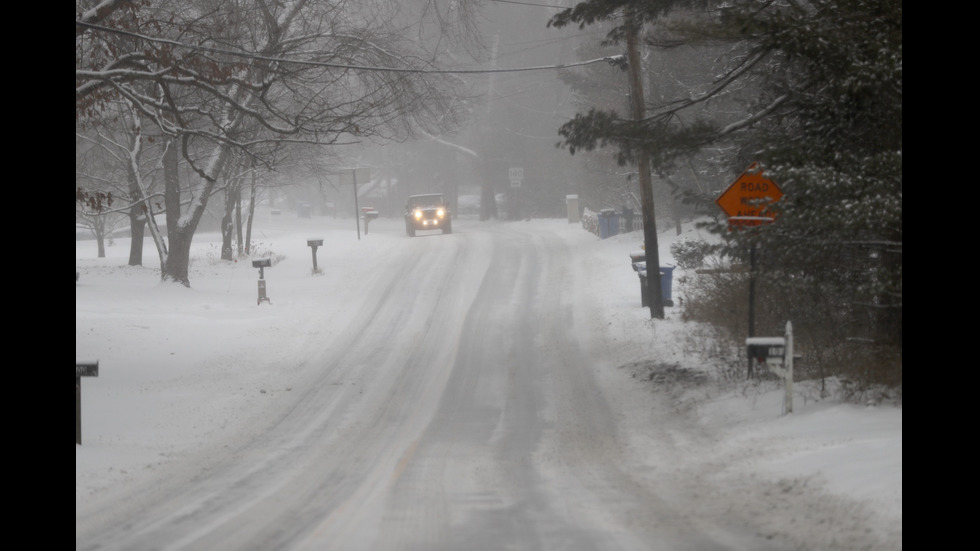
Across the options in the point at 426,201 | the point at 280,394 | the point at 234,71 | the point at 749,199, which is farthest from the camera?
the point at 426,201

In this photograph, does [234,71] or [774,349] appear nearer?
[774,349]

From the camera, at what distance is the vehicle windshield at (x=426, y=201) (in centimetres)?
4231

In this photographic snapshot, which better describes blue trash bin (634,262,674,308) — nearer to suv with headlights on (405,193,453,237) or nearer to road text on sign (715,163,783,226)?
road text on sign (715,163,783,226)

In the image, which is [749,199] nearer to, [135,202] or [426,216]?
[135,202]

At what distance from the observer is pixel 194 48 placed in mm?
12492

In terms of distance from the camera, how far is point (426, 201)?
1676 inches

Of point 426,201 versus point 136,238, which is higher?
point 426,201

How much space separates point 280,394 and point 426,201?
2934cm

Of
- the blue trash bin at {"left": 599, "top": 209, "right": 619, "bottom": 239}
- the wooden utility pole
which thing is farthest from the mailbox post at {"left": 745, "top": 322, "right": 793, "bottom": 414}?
the blue trash bin at {"left": 599, "top": 209, "right": 619, "bottom": 239}

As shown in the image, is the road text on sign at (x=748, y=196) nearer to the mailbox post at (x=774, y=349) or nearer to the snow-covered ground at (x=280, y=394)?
the mailbox post at (x=774, y=349)

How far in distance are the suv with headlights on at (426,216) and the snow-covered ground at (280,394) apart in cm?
1301

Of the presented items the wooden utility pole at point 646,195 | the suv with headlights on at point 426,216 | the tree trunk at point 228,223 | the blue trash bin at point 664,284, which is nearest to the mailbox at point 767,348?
the wooden utility pole at point 646,195

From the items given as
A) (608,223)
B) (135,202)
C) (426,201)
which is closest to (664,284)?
(608,223)
